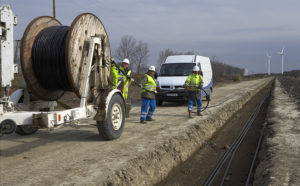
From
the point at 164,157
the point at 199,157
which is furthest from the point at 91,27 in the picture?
the point at 199,157

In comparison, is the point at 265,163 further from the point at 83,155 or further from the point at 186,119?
the point at 186,119

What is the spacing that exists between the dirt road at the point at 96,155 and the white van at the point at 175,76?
197 inches

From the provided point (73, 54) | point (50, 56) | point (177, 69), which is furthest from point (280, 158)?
point (177, 69)

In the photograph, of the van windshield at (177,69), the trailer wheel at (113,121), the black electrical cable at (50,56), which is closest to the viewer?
the black electrical cable at (50,56)

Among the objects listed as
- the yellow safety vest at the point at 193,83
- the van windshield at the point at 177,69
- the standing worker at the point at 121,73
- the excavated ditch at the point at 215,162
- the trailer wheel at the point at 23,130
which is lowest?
the excavated ditch at the point at 215,162

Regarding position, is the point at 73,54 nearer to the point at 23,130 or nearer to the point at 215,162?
the point at 23,130

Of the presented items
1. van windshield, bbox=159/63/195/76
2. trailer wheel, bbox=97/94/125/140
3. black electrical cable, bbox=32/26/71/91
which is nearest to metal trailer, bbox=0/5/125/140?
trailer wheel, bbox=97/94/125/140

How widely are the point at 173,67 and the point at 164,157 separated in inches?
360

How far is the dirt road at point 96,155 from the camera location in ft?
14.3

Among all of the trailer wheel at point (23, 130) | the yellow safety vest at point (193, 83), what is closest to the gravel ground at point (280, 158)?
the yellow safety vest at point (193, 83)

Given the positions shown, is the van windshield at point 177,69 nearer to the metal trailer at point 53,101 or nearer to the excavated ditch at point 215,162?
the excavated ditch at point 215,162

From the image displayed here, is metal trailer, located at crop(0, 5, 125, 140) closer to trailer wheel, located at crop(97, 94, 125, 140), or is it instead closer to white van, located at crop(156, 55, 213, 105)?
trailer wheel, located at crop(97, 94, 125, 140)

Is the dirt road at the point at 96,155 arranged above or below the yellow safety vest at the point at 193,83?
below

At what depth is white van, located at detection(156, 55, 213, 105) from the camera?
527 inches
